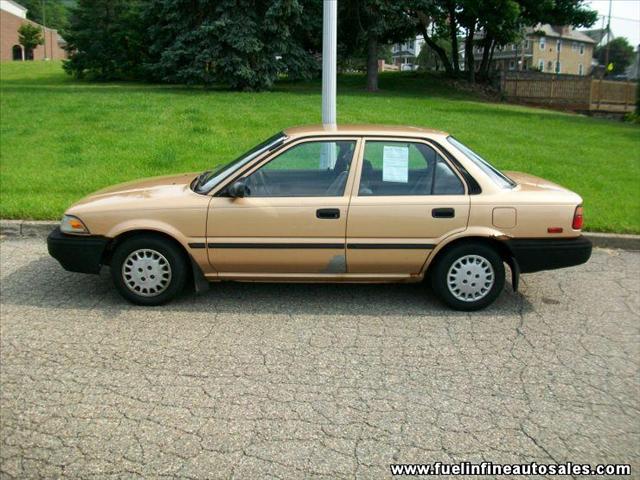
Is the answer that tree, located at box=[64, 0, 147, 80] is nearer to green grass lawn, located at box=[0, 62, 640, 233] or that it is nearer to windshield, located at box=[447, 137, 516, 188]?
green grass lawn, located at box=[0, 62, 640, 233]

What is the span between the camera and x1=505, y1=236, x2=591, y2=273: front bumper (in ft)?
17.3

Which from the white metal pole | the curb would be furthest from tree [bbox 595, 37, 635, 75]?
the white metal pole

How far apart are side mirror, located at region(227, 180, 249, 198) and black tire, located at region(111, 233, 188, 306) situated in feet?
2.17

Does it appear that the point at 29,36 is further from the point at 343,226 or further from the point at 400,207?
the point at 400,207

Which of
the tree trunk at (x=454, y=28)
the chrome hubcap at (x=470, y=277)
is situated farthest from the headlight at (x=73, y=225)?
the tree trunk at (x=454, y=28)

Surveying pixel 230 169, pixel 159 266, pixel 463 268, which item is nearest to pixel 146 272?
pixel 159 266

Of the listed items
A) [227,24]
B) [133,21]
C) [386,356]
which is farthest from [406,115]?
[133,21]

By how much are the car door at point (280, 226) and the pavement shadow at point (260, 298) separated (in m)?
0.33

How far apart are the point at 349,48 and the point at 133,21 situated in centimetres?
1121

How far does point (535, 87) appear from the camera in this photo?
97.9 feet

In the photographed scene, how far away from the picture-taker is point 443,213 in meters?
5.21

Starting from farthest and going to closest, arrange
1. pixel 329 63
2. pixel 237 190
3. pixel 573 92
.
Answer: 1. pixel 573 92
2. pixel 329 63
3. pixel 237 190

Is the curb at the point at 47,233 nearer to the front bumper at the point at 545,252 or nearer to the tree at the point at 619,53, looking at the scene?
the front bumper at the point at 545,252

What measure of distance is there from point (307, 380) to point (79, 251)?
245 cm
